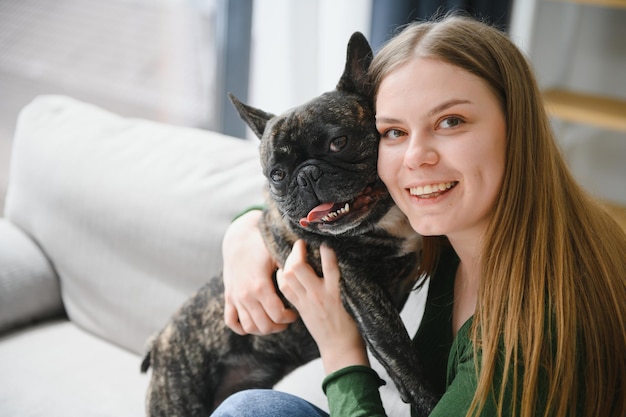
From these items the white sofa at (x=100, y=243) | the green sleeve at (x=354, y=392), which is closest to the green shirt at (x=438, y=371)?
the green sleeve at (x=354, y=392)

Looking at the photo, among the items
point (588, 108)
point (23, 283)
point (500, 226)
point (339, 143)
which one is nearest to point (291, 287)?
point (339, 143)

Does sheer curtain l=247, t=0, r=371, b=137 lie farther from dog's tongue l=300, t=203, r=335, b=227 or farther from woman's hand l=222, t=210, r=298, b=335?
dog's tongue l=300, t=203, r=335, b=227

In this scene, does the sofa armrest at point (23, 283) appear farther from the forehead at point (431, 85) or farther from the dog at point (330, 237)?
the forehead at point (431, 85)

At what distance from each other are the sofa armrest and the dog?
86cm

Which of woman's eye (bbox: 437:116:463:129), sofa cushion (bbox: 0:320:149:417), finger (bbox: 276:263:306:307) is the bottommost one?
sofa cushion (bbox: 0:320:149:417)

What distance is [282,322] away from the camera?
143 centimetres

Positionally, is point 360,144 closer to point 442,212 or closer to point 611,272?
point 442,212

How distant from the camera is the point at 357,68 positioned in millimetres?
1277

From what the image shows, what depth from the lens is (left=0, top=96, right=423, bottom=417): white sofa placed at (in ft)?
6.40

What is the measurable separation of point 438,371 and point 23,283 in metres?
1.40

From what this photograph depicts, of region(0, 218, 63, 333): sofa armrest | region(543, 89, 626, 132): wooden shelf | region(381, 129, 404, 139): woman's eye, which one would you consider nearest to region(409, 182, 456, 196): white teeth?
region(381, 129, 404, 139): woman's eye

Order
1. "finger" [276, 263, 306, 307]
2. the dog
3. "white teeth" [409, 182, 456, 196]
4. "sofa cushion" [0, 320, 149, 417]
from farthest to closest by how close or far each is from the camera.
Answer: "sofa cushion" [0, 320, 149, 417] → "finger" [276, 263, 306, 307] → the dog → "white teeth" [409, 182, 456, 196]

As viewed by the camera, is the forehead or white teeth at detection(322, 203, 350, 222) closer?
the forehead

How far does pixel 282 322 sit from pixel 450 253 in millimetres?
364
